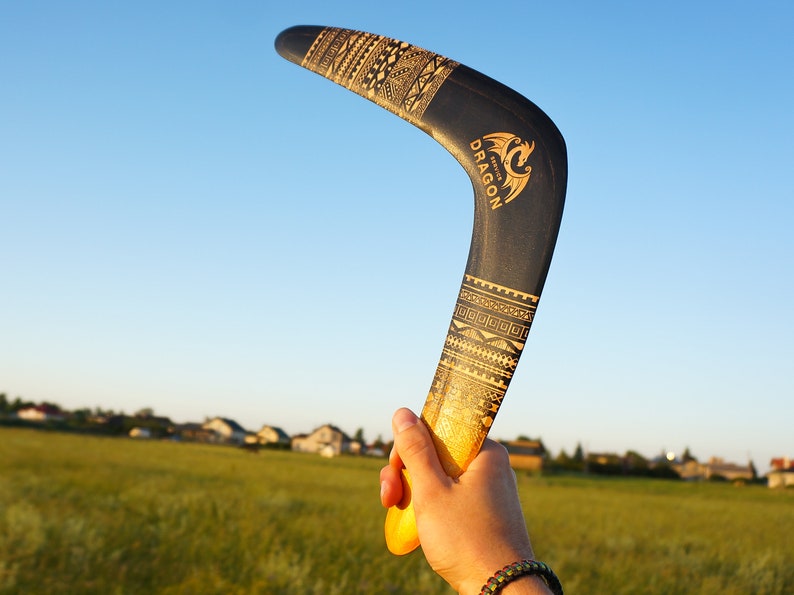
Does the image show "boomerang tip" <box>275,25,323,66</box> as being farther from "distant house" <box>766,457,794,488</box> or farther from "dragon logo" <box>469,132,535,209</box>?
"distant house" <box>766,457,794,488</box>

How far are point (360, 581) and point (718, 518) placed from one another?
1294 centimetres

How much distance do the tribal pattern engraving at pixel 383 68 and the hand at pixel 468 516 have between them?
81 centimetres

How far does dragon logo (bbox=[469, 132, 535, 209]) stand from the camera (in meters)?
1.52

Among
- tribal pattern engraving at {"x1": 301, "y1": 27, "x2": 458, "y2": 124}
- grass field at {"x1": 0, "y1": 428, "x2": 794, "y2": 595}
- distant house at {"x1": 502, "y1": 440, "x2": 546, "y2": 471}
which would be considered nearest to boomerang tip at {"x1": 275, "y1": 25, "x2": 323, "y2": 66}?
tribal pattern engraving at {"x1": 301, "y1": 27, "x2": 458, "y2": 124}

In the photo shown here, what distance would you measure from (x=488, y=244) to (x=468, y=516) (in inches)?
22.9

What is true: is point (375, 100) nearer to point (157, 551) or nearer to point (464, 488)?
point (464, 488)

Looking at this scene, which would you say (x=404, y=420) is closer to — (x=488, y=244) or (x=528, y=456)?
(x=488, y=244)

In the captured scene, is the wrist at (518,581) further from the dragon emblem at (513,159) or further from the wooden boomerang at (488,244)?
the dragon emblem at (513,159)

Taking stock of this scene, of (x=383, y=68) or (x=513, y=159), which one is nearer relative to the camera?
(x=513, y=159)

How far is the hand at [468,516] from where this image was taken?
1.23m

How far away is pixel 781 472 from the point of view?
1917 inches

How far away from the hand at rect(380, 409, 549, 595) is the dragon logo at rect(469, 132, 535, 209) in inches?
21.5

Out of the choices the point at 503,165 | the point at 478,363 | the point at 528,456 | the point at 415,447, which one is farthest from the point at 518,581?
the point at 528,456

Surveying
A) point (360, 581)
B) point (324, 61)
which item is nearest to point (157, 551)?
point (360, 581)
